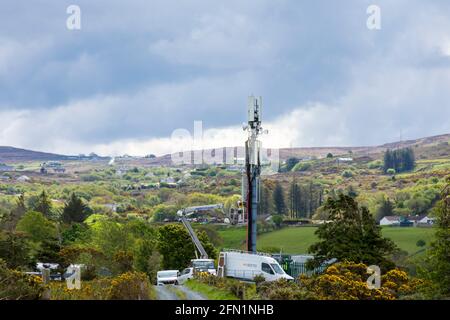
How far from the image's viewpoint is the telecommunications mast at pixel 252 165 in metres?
54.2

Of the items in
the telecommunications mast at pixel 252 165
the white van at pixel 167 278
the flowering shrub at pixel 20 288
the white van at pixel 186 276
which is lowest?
the white van at pixel 167 278

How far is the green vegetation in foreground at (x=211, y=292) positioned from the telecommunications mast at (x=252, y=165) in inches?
658

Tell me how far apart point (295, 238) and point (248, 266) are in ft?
324

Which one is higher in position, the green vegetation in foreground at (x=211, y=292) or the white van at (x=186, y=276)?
the green vegetation in foreground at (x=211, y=292)

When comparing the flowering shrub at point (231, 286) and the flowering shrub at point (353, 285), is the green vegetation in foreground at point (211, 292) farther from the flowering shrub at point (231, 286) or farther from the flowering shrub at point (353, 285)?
the flowering shrub at point (353, 285)

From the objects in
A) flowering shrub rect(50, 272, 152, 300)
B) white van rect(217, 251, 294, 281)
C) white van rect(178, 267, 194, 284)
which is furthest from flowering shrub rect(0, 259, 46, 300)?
white van rect(178, 267, 194, 284)

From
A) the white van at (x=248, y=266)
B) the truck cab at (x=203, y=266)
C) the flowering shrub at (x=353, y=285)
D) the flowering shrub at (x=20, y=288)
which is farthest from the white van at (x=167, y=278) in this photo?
the flowering shrub at (x=20, y=288)

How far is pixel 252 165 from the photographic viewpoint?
54000 millimetres

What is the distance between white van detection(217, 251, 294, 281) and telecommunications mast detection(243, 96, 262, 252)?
27.6ft
